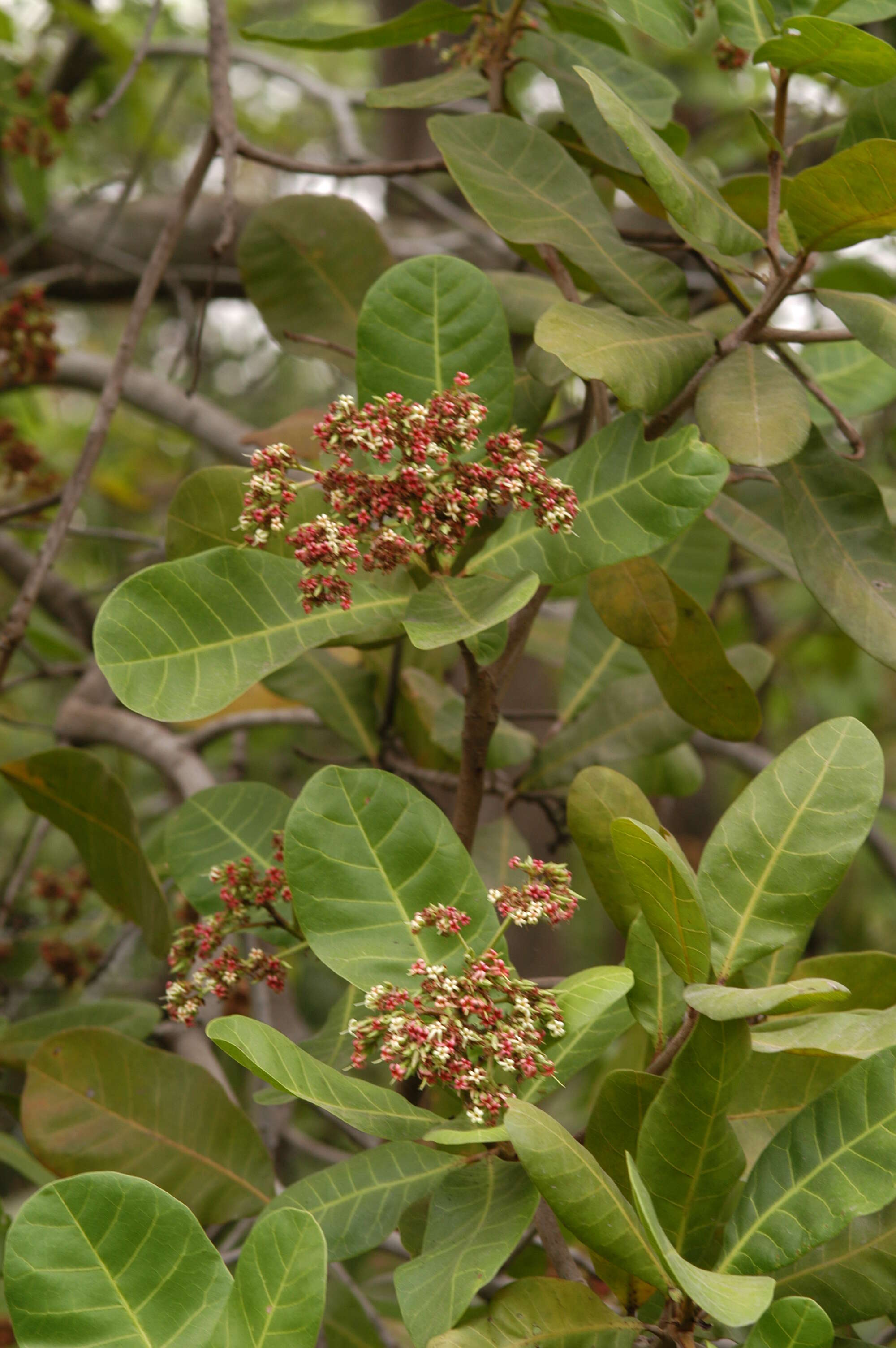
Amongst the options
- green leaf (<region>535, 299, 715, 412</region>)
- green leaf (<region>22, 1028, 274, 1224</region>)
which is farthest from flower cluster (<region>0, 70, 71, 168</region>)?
green leaf (<region>22, 1028, 274, 1224</region>)

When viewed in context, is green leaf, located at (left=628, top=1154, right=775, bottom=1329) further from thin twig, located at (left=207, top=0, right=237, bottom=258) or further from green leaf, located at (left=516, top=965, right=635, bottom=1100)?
thin twig, located at (left=207, top=0, right=237, bottom=258)

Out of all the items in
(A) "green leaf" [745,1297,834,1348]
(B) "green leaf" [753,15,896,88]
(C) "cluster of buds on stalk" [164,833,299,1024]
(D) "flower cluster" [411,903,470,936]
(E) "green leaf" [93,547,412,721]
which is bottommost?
(C) "cluster of buds on stalk" [164,833,299,1024]

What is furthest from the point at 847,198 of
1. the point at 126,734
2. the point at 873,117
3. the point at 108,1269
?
the point at 126,734

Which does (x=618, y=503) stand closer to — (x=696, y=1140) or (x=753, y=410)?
(x=753, y=410)

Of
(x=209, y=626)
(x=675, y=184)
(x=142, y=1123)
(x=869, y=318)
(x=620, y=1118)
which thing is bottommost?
(x=142, y=1123)

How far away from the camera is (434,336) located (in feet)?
2.90

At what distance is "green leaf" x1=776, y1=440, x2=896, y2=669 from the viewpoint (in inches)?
37.0

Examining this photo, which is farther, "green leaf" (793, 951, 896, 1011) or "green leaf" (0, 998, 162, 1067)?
"green leaf" (0, 998, 162, 1067)

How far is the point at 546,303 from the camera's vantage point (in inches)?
49.0

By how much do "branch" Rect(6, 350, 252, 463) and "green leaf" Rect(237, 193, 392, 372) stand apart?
0.65m

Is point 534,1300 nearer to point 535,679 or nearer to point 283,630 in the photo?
point 283,630

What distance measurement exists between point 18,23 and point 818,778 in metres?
2.94

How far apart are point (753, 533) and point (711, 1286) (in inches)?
29.1

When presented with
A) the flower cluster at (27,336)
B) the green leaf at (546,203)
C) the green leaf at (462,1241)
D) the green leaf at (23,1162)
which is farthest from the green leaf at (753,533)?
the flower cluster at (27,336)
